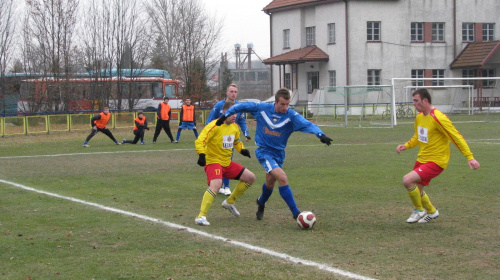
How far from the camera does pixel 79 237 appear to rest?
24.6 feet

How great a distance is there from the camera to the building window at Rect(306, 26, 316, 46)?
4962 centimetres

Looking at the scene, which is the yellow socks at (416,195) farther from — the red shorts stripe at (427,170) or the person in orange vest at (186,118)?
the person in orange vest at (186,118)

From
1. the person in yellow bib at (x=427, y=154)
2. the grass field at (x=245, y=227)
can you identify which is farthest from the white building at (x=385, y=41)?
the person in yellow bib at (x=427, y=154)

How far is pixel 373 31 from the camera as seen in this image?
154 feet

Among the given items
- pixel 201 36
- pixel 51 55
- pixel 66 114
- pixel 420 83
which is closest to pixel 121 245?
pixel 66 114

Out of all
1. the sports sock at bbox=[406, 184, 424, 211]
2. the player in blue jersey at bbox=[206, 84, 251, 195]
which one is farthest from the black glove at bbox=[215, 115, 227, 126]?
the sports sock at bbox=[406, 184, 424, 211]

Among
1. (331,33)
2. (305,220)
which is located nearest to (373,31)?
(331,33)

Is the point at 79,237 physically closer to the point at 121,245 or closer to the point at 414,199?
the point at 121,245

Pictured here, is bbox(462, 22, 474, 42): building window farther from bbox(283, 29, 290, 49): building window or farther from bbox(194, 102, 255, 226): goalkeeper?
bbox(194, 102, 255, 226): goalkeeper

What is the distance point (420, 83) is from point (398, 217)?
4104 cm

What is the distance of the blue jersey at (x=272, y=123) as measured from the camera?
8.13 m

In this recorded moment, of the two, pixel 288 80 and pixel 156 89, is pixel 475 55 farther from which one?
pixel 156 89

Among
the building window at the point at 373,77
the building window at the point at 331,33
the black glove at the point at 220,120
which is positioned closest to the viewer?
the black glove at the point at 220,120

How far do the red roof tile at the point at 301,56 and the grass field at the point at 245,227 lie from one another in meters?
32.3
